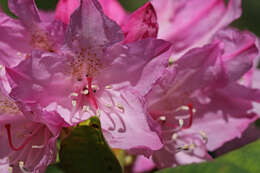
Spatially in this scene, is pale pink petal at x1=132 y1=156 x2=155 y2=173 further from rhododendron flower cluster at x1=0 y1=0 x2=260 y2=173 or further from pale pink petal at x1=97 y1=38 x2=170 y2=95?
pale pink petal at x1=97 y1=38 x2=170 y2=95

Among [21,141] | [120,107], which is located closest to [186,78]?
[120,107]

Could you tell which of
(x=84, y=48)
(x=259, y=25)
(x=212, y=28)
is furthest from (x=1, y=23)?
(x=259, y=25)

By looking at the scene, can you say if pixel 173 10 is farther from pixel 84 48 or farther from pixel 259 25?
pixel 259 25

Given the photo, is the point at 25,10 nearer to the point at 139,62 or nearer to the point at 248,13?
the point at 139,62

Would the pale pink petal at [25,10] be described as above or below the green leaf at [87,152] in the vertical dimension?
above

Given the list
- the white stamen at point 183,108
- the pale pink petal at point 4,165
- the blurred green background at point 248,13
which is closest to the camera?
the pale pink petal at point 4,165

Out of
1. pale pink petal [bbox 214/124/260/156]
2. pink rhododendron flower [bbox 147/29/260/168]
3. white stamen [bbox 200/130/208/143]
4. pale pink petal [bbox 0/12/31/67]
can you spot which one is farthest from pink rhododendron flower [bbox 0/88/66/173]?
pale pink petal [bbox 214/124/260/156]

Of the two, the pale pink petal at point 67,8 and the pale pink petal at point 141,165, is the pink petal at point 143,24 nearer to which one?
the pale pink petal at point 67,8

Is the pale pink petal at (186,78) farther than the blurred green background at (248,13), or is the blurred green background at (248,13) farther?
the blurred green background at (248,13)

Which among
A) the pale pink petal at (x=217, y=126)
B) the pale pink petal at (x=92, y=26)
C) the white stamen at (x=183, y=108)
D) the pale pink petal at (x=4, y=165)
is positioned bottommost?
the pale pink petal at (x=217, y=126)

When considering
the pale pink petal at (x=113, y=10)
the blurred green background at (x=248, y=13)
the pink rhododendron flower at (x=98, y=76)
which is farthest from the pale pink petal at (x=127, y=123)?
the blurred green background at (x=248, y=13)
